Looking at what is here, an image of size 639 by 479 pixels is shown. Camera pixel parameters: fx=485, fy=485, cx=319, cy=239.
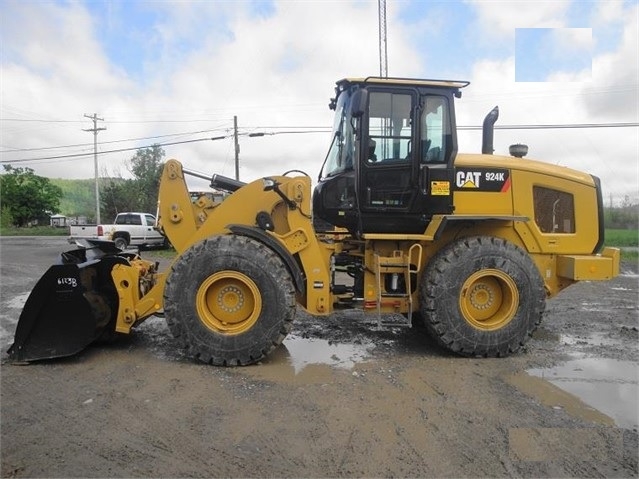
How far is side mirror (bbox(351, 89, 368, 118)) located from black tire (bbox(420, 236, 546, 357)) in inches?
70.4

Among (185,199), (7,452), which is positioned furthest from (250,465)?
(185,199)

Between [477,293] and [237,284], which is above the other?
[237,284]

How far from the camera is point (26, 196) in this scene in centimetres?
5734

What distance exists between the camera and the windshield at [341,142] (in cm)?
562

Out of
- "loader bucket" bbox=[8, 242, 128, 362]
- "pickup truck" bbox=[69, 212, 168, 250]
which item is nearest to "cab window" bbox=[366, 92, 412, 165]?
"loader bucket" bbox=[8, 242, 128, 362]

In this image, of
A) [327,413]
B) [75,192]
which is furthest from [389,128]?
[75,192]

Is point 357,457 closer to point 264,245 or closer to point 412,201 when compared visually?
point 264,245

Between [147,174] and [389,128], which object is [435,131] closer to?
[389,128]

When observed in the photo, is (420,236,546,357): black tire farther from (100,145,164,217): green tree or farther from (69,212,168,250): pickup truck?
(100,145,164,217): green tree

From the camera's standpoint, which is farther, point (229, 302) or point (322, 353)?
point (322, 353)

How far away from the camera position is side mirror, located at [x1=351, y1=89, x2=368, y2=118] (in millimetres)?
5216

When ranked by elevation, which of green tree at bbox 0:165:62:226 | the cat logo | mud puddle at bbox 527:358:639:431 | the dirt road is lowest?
mud puddle at bbox 527:358:639:431

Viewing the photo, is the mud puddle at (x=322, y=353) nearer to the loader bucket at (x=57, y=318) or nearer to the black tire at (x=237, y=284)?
the black tire at (x=237, y=284)

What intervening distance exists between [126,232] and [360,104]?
18.4m
